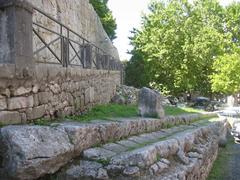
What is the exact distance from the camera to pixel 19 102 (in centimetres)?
475

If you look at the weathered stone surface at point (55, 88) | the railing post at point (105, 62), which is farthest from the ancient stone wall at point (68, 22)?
the weathered stone surface at point (55, 88)

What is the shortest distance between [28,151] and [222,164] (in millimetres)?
9503

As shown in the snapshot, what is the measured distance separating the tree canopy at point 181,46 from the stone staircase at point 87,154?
24.0 metres

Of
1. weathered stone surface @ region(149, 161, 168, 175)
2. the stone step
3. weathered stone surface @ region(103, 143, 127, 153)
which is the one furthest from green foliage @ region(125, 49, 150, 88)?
weathered stone surface @ region(149, 161, 168, 175)

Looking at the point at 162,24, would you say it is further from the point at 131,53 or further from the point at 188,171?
the point at 188,171

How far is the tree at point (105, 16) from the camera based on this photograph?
102 feet

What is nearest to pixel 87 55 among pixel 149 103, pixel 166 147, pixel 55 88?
pixel 149 103

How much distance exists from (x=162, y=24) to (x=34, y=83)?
2769cm

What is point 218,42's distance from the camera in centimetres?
3038

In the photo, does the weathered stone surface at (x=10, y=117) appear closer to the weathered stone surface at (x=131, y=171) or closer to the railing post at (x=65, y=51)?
the weathered stone surface at (x=131, y=171)

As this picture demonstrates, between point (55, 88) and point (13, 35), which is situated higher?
point (13, 35)

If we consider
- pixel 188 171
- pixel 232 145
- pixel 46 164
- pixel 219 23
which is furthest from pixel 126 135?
pixel 219 23

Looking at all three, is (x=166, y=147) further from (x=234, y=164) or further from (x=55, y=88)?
(x=234, y=164)

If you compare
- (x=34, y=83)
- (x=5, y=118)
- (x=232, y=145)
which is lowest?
(x=232, y=145)
